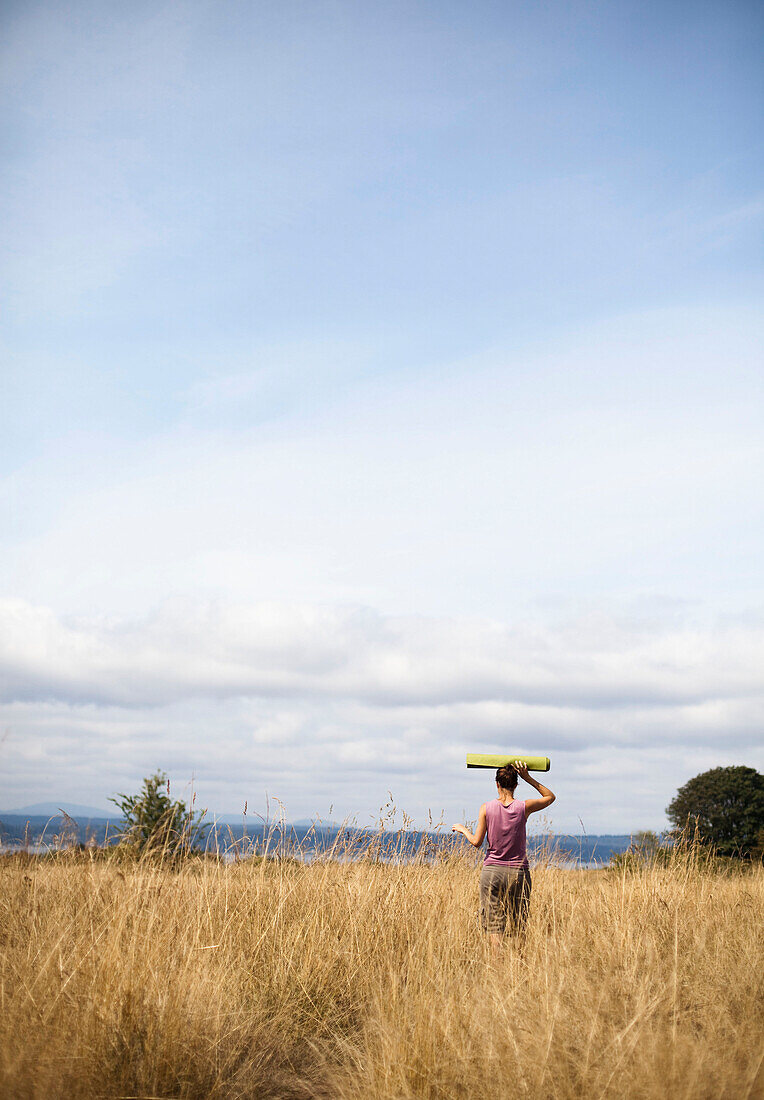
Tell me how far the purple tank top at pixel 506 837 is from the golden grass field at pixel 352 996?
2.01 feet

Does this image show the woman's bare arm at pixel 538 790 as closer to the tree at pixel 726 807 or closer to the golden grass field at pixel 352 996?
the golden grass field at pixel 352 996

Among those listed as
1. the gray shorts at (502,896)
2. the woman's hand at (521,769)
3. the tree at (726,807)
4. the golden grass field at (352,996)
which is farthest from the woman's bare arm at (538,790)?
the tree at (726,807)

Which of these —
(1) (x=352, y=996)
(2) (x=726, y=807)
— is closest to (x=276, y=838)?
(1) (x=352, y=996)

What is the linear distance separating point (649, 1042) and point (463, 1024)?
106cm

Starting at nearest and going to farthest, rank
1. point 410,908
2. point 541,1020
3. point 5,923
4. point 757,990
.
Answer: point 541,1020 → point 757,990 → point 5,923 → point 410,908

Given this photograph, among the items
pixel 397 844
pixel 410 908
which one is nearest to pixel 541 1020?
pixel 410 908

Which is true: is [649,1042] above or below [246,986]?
above

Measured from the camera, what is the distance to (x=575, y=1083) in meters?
3.62

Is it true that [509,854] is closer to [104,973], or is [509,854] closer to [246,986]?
[246,986]

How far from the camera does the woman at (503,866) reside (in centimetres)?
663

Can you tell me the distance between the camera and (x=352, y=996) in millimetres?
5770

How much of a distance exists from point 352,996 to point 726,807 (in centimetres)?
1841

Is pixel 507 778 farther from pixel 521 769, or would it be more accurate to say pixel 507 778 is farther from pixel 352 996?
pixel 352 996

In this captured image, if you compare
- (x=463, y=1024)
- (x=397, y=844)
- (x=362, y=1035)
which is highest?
(x=397, y=844)
